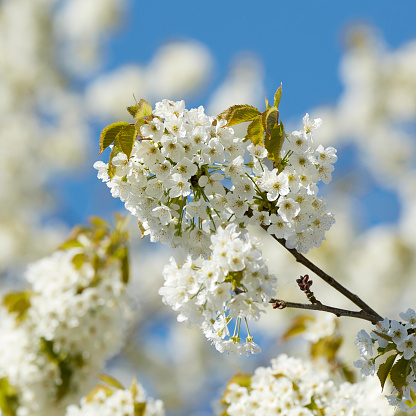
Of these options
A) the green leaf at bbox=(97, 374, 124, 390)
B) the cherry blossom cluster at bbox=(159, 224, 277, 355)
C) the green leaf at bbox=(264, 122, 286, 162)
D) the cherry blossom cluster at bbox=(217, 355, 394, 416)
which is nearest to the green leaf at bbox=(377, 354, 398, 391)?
the cherry blossom cluster at bbox=(159, 224, 277, 355)

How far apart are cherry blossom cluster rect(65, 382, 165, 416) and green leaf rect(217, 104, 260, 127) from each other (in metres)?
1.23

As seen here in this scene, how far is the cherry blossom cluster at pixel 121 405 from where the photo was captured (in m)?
2.20

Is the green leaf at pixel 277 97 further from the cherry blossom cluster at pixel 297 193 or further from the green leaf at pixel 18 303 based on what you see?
the green leaf at pixel 18 303

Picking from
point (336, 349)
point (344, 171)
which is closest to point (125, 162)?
point (336, 349)

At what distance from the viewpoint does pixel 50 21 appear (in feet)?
37.8

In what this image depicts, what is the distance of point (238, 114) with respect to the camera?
1.50 m

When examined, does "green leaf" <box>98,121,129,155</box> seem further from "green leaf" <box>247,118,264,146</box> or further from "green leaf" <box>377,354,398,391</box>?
"green leaf" <box>377,354,398,391</box>

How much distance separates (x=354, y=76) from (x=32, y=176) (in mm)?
6716

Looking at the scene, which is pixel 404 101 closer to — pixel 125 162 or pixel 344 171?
pixel 344 171

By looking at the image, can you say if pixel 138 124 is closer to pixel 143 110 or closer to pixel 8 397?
pixel 143 110

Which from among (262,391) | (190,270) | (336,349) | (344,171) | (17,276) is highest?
(344,171)

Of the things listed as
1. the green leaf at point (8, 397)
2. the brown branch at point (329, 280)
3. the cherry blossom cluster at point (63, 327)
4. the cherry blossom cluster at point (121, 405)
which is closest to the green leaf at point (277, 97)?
the brown branch at point (329, 280)

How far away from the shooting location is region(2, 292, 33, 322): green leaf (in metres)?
2.88

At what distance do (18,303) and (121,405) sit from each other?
96 cm
